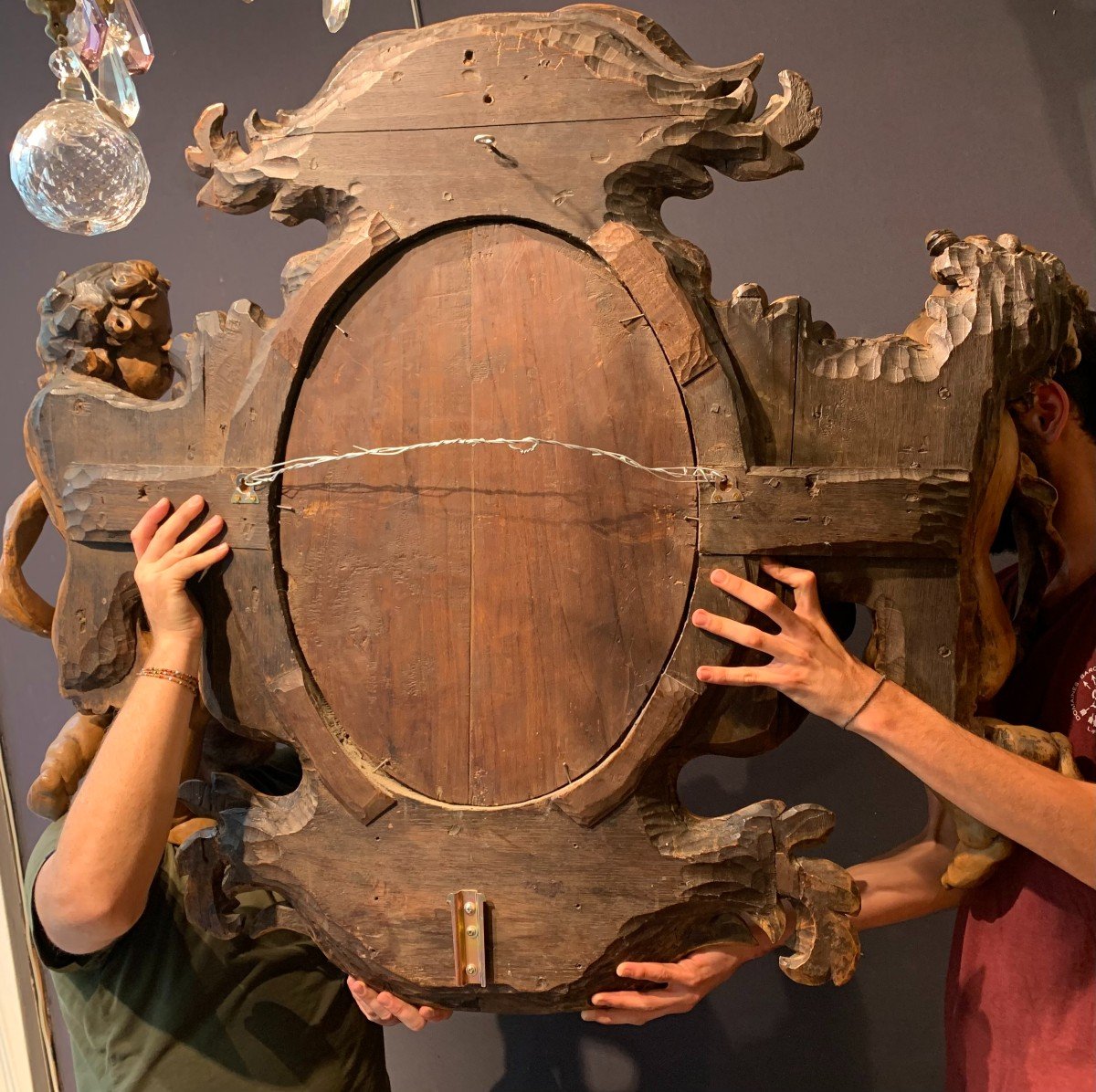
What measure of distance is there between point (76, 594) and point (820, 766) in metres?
1.18

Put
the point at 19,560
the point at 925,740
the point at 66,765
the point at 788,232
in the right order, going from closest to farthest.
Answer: the point at 925,740
the point at 66,765
the point at 19,560
the point at 788,232

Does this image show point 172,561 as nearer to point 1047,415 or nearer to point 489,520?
point 489,520

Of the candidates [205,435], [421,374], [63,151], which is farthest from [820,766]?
[63,151]

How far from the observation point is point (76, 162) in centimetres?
125

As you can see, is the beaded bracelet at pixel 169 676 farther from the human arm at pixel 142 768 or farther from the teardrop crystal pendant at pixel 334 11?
the teardrop crystal pendant at pixel 334 11

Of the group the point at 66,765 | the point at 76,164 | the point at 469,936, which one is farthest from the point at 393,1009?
the point at 76,164

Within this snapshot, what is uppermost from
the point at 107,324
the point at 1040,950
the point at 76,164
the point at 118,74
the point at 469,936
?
the point at 118,74

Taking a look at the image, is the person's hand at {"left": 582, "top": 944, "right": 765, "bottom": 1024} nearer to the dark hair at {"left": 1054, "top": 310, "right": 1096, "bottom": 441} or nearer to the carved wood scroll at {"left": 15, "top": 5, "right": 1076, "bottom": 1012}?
the carved wood scroll at {"left": 15, "top": 5, "right": 1076, "bottom": 1012}

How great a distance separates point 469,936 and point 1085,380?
3.38 ft

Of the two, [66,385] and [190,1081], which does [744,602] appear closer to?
[66,385]

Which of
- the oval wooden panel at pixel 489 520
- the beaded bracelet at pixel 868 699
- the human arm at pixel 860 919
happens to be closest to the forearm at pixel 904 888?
the human arm at pixel 860 919

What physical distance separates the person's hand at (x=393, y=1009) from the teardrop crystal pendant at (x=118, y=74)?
3.67ft

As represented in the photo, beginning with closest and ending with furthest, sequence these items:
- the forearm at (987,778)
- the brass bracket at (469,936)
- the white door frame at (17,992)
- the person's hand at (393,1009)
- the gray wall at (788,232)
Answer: the forearm at (987,778)
the brass bracket at (469,936)
the person's hand at (393,1009)
the gray wall at (788,232)
the white door frame at (17,992)

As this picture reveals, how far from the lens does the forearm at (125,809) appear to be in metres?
1.33
